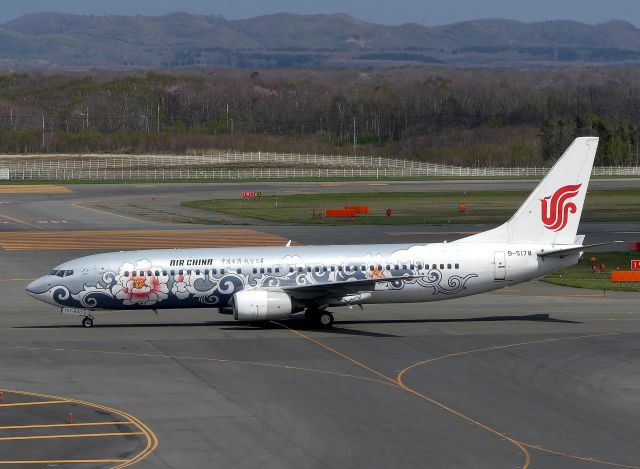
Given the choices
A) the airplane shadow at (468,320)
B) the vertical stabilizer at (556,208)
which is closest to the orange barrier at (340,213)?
the airplane shadow at (468,320)

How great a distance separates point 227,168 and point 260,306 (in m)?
138

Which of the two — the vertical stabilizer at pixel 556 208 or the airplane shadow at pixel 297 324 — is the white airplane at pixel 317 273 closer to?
the vertical stabilizer at pixel 556 208

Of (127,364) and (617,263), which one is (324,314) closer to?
(127,364)

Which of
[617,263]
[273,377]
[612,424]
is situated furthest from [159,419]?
[617,263]

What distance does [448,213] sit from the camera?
114 metres

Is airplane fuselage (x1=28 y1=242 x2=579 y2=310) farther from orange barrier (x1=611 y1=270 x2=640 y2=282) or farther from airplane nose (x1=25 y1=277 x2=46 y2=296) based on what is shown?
orange barrier (x1=611 y1=270 x2=640 y2=282)

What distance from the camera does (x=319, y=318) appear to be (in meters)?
54.3

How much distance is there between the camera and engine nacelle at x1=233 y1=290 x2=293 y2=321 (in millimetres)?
52344

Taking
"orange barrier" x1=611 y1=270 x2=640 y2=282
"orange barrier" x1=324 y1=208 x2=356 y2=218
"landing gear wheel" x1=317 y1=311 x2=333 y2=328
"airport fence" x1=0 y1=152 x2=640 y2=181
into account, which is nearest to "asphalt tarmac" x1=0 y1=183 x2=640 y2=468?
"landing gear wheel" x1=317 y1=311 x2=333 y2=328

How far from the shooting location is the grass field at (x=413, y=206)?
108 meters

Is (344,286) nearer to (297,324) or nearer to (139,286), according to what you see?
(297,324)

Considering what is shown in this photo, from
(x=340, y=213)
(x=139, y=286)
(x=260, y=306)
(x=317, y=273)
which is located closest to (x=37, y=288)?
(x=139, y=286)

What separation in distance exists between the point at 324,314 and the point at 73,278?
11410 millimetres

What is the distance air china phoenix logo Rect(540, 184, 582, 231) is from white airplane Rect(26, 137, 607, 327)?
0.15 ft
